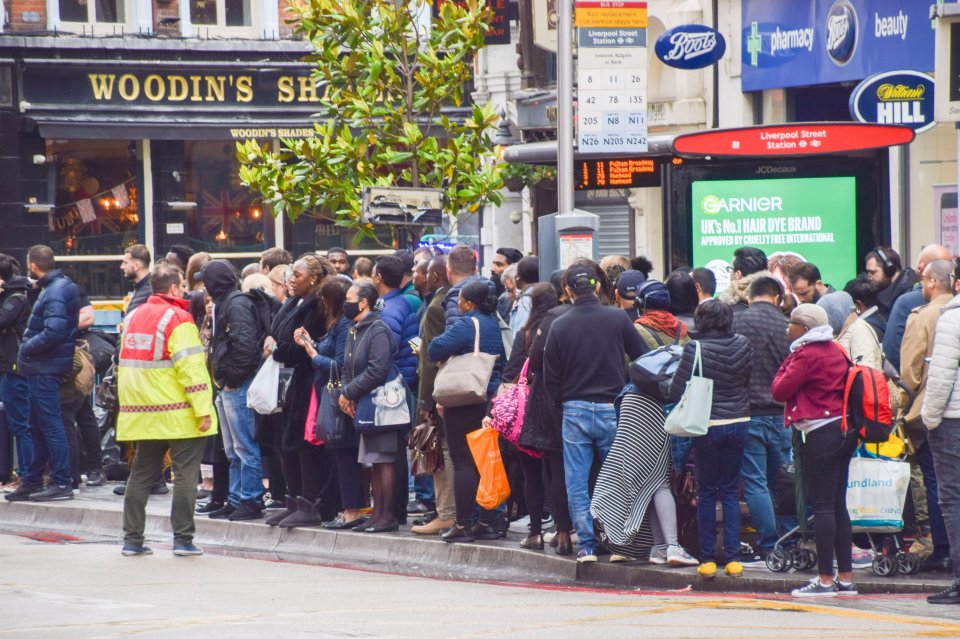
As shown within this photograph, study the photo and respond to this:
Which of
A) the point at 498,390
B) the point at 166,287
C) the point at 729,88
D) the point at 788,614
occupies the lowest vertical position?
the point at 788,614

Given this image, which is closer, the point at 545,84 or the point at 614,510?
the point at 614,510

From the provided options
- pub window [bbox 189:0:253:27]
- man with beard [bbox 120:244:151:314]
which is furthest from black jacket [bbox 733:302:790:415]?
pub window [bbox 189:0:253:27]

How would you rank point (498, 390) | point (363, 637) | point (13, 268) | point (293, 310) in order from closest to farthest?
1. point (363, 637)
2. point (498, 390)
3. point (293, 310)
4. point (13, 268)

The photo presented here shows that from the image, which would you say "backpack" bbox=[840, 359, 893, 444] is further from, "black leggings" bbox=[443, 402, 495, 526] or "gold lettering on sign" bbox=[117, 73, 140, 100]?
"gold lettering on sign" bbox=[117, 73, 140, 100]

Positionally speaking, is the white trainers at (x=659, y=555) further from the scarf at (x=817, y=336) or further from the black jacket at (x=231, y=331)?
the black jacket at (x=231, y=331)

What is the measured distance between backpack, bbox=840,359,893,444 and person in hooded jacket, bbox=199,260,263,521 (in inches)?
189

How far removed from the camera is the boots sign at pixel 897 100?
48.6 ft

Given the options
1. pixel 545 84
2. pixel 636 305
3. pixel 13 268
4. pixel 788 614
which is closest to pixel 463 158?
pixel 13 268

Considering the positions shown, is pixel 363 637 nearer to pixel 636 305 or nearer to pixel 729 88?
pixel 636 305

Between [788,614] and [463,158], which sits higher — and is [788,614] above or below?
below

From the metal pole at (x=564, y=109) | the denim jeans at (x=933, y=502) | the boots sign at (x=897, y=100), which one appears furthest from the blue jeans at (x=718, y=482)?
the boots sign at (x=897, y=100)

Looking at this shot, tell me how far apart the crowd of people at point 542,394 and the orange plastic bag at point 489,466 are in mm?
188

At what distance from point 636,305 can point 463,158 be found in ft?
23.9

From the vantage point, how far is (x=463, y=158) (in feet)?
59.2
